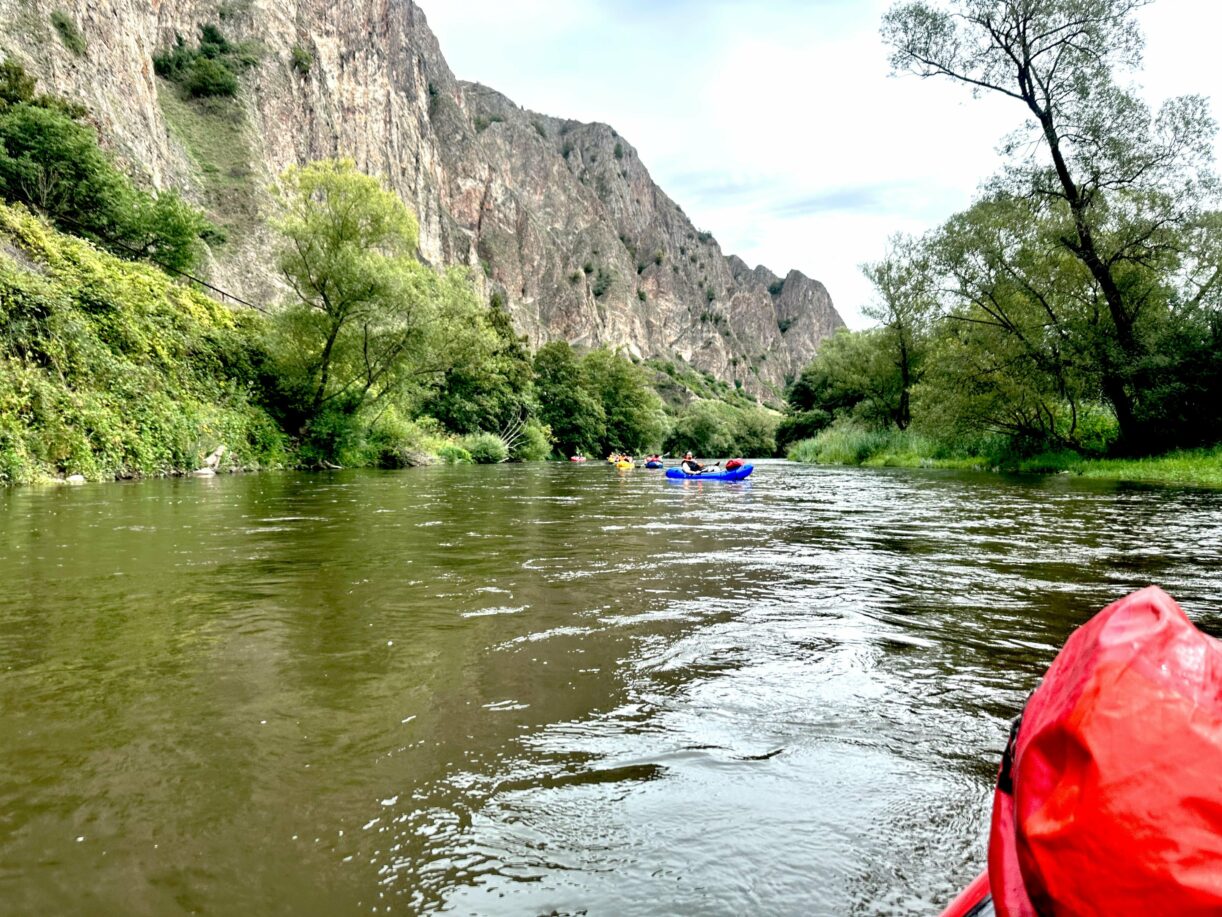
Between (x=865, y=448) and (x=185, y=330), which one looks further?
(x=865, y=448)

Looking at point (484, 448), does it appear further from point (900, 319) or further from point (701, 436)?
point (701, 436)

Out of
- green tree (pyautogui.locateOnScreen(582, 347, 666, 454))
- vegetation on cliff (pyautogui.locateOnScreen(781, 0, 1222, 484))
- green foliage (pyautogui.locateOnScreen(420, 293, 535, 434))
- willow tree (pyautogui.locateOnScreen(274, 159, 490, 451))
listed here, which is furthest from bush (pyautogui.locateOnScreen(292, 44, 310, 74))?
vegetation on cliff (pyautogui.locateOnScreen(781, 0, 1222, 484))

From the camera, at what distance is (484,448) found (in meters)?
37.3

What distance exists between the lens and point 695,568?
233 inches

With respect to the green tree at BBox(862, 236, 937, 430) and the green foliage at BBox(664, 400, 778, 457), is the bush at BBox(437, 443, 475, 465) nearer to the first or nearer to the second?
the green tree at BBox(862, 236, 937, 430)

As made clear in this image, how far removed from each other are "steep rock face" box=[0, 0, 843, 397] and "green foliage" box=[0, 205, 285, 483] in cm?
1523

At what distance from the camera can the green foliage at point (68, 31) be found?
31.3m

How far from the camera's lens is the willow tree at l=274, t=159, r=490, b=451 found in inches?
927

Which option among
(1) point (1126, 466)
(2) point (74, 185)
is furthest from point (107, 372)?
(1) point (1126, 466)

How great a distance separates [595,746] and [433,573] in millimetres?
3393

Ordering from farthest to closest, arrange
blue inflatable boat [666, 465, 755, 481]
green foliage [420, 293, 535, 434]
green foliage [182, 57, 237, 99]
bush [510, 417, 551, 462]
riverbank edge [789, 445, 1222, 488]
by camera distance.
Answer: green foliage [182, 57, 237, 99] → bush [510, 417, 551, 462] → green foliage [420, 293, 535, 434] → blue inflatable boat [666, 465, 755, 481] → riverbank edge [789, 445, 1222, 488]

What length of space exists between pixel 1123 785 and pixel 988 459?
85.1 feet

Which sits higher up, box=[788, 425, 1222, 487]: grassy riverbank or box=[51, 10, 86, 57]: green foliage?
box=[51, 10, 86, 57]: green foliage

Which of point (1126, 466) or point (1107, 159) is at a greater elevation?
point (1107, 159)
